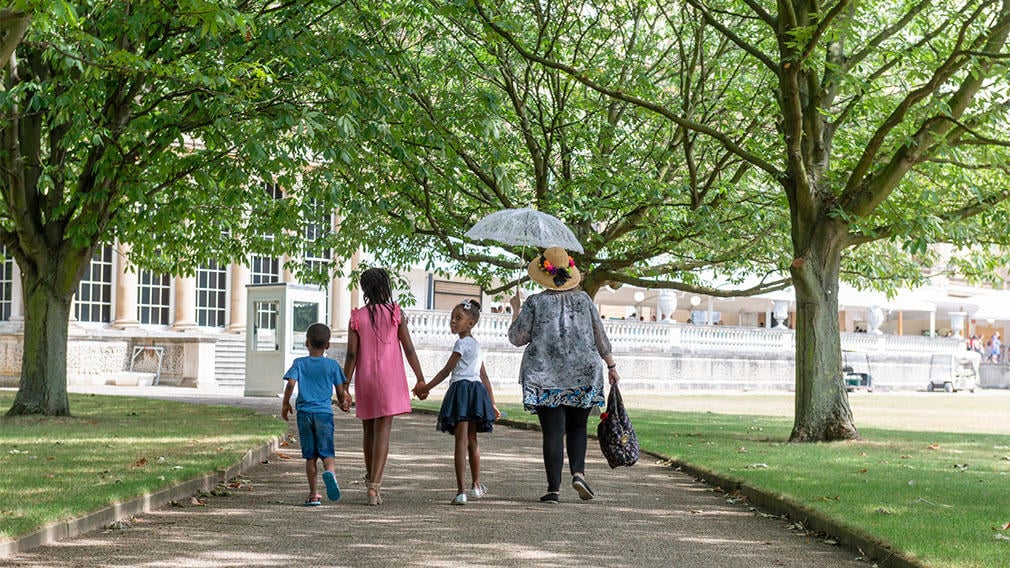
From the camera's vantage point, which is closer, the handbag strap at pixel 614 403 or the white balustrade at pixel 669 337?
the handbag strap at pixel 614 403

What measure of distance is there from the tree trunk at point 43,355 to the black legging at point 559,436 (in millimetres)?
9665

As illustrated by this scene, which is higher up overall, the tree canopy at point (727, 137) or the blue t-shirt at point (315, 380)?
the tree canopy at point (727, 137)

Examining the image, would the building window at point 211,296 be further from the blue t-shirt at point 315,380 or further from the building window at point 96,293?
the blue t-shirt at point 315,380

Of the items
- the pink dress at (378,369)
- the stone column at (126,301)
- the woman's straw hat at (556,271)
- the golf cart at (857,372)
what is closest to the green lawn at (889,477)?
the woman's straw hat at (556,271)

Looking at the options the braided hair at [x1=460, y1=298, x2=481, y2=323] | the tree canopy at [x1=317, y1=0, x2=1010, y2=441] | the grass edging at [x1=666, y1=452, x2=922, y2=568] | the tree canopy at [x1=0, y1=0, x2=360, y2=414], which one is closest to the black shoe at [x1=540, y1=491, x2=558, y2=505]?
the braided hair at [x1=460, y1=298, x2=481, y2=323]

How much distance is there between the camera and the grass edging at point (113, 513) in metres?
6.80

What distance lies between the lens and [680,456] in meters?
13.2

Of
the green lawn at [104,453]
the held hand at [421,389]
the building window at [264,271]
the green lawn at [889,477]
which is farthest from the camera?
the building window at [264,271]

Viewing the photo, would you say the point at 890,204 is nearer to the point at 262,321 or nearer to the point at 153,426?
the point at 153,426

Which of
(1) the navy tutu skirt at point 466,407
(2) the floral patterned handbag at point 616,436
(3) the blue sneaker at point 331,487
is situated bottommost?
(3) the blue sneaker at point 331,487

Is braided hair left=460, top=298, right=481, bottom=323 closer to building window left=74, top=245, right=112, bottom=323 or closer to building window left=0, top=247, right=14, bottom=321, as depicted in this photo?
building window left=0, top=247, right=14, bottom=321

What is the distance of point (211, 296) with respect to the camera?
124 feet

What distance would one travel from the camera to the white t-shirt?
9336 mm

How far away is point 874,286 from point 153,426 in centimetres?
1389
